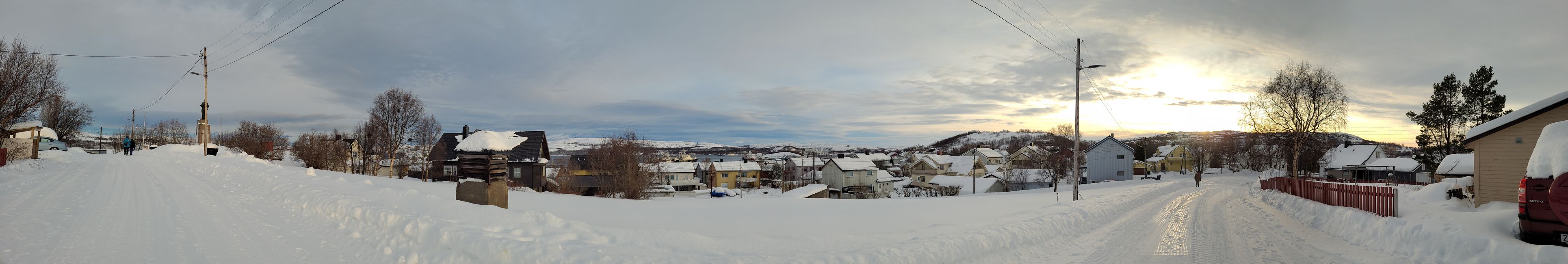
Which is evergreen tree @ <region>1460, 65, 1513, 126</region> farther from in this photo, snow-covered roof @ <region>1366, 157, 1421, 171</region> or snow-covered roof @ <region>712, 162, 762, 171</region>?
snow-covered roof @ <region>712, 162, 762, 171</region>

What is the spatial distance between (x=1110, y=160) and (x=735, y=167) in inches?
1674

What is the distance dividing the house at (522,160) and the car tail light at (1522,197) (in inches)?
1412

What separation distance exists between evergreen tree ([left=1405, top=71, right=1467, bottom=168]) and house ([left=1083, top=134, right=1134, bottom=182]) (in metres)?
20.1

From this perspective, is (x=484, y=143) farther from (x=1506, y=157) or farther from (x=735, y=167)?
(x=735, y=167)

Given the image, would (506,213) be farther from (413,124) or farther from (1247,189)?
(1247,189)

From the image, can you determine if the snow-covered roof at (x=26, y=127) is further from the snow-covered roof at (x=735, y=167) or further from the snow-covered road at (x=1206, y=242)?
the snow-covered roof at (x=735, y=167)

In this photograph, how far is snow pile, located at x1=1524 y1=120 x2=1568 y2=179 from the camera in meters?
7.61

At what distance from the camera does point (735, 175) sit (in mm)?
73000

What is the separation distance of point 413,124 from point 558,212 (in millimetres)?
28863

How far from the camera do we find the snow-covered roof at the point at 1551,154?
7605 mm

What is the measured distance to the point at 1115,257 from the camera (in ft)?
25.8

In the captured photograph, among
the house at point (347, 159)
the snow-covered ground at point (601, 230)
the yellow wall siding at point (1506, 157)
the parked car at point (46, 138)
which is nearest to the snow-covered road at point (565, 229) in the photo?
the snow-covered ground at point (601, 230)

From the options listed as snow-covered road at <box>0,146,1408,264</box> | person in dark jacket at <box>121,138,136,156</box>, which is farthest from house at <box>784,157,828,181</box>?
snow-covered road at <box>0,146,1408,264</box>

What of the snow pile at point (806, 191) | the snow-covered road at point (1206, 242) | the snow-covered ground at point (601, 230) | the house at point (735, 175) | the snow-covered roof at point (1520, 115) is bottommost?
the house at point (735, 175)
